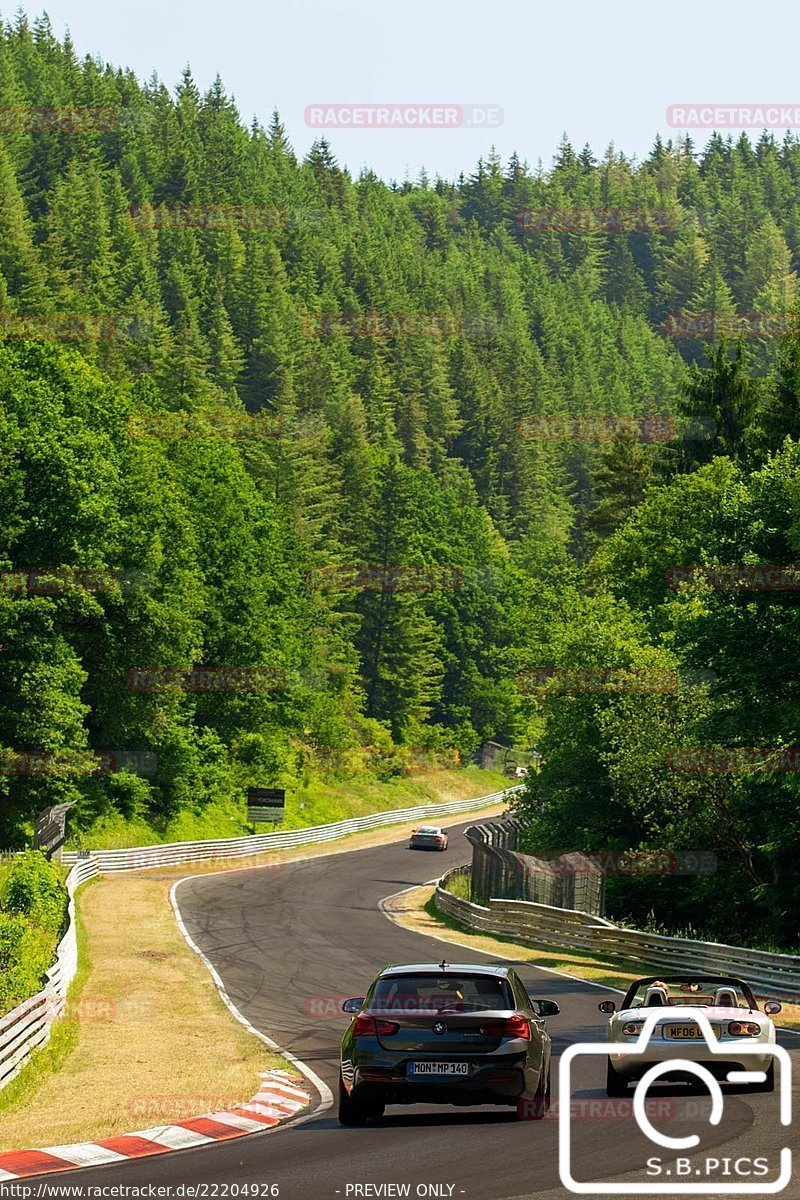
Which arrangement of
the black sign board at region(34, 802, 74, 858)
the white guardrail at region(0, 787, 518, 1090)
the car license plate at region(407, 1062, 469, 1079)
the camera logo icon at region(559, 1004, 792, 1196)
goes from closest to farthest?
the camera logo icon at region(559, 1004, 792, 1196) → the car license plate at region(407, 1062, 469, 1079) → the white guardrail at region(0, 787, 518, 1090) → the black sign board at region(34, 802, 74, 858)

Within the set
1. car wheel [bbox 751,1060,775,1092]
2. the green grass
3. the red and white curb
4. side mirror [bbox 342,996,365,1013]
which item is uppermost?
side mirror [bbox 342,996,365,1013]

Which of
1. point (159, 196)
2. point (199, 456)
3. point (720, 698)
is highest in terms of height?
point (159, 196)

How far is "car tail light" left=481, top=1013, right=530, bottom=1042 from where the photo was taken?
13672 millimetres

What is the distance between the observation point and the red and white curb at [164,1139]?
12.5 metres

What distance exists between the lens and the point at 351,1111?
14.0 m

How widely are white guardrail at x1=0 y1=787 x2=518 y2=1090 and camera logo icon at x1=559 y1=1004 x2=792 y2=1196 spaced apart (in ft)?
23.3

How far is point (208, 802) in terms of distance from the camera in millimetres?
79125

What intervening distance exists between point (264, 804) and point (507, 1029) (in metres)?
Result: 67.2

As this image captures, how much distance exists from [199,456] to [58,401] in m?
22.8

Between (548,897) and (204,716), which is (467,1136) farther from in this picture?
(204,716)

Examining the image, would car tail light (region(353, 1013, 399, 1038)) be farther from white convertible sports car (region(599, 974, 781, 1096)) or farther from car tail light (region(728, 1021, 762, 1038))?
car tail light (region(728, 1021, 762, 1038))

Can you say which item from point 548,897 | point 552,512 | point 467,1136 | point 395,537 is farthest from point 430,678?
point 467,1136

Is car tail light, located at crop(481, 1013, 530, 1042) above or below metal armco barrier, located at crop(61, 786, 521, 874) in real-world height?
above

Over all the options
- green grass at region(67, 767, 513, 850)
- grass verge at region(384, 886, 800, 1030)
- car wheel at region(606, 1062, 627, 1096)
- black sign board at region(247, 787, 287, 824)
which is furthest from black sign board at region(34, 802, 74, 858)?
car wheel at region(606, 1062, 627, 1096)
